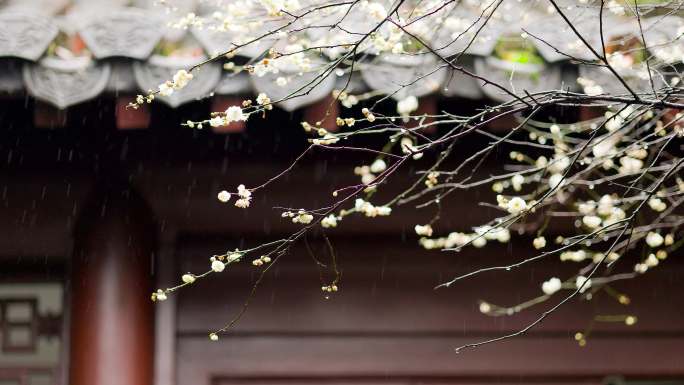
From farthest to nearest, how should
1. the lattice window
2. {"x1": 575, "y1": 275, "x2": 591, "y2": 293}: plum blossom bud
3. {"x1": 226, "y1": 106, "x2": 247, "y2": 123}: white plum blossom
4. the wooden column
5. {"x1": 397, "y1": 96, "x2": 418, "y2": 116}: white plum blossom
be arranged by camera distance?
the lattice window
the wooden column
{"x1": 397, "y1": 96, "x2": 418, "y2": 116}: white plum blossom
{"x1": 226, "y1": 106, "x2": 247, "y2": 123}: white plum blossom
{"x1": 575, "y1": 275, "x2": 591, "y2": 293}: plum blossom bud

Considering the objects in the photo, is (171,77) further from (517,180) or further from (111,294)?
(517,180)

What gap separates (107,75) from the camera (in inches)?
99.8

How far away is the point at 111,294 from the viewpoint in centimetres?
326

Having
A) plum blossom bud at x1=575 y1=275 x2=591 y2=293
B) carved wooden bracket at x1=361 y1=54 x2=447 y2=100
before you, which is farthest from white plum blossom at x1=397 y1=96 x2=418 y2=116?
plum blossom bud at x1=575 y1=275 x2=591 y2=293

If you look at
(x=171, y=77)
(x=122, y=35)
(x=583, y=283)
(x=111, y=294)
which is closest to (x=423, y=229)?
(x=583, y=283)

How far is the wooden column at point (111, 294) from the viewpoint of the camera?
3223 millimetres

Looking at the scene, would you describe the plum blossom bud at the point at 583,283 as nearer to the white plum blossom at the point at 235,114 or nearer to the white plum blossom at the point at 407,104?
the white plum blossom at the point at 407,104

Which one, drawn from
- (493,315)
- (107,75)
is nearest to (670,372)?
(493,315)

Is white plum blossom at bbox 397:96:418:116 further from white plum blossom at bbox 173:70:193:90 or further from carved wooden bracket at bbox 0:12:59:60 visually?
carved wooden bracket at bbox 0:12:59:60

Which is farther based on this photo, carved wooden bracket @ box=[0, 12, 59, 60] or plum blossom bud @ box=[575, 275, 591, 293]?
carved wooden bracket @ box=[0, 12, 59, 60]

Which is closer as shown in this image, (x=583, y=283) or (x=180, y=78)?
(x=583, y=283)

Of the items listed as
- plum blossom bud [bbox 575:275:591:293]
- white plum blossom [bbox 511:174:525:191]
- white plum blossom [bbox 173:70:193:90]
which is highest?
white plum blossom [bbox 173:70:193:90]

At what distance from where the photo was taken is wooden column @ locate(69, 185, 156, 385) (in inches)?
127

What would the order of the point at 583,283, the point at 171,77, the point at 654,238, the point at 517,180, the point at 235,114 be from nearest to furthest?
the point at 583,283 < the point at 235,114 < the point at 171,77 < the point at 517,180 < the point at 654,238
